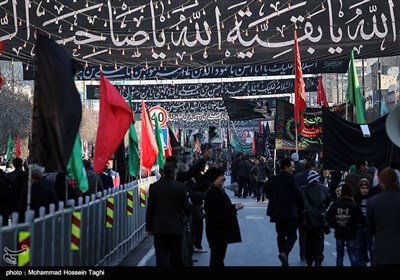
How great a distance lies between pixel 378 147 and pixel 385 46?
861 centimetres

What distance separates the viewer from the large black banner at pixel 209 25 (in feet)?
88.6

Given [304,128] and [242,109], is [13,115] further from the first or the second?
[304,128]

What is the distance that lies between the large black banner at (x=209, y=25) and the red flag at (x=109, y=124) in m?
10.4

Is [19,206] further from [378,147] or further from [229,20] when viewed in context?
[229,20]

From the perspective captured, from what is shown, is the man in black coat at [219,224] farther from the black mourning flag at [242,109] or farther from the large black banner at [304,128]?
the black mourning flag at [242,109]

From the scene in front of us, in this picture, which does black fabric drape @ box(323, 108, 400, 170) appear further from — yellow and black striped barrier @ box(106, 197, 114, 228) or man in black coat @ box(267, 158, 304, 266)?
yellow and black striped barrier @ box(106, 197, 114, 228)

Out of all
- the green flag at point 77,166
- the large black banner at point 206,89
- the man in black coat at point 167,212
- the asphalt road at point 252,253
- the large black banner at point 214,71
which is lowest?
the asphalt road at point 252,253

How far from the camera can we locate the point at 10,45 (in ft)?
87.4

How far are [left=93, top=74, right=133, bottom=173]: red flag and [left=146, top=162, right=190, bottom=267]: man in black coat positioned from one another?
2840 mm

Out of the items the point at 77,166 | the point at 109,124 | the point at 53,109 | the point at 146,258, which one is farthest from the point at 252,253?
the point at 53,109

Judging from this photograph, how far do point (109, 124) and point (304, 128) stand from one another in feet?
51.7

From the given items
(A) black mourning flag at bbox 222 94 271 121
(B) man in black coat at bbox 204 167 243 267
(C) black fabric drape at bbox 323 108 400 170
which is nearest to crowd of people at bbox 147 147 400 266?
(B) man in black coat at bbox 204 167 243 267

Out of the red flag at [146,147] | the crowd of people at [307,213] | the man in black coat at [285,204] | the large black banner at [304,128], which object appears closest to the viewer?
the crowd of people at [307,213]

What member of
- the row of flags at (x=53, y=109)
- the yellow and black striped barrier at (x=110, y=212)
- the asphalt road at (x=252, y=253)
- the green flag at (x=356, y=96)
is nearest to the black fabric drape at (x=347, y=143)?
the asphalt road at (x=252, y=253)
